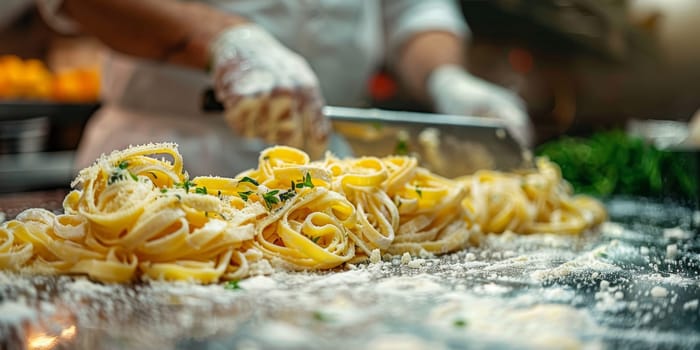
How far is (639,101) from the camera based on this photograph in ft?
18.7

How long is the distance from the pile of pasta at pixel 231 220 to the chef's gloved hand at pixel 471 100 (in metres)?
1.23

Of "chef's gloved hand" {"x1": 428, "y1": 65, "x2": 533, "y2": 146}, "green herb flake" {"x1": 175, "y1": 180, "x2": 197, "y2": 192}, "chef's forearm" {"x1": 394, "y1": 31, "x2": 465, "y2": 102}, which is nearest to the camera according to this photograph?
"green herb flake" {"x1": 175, "y1": 180, "x2": 197, "y2": 192}

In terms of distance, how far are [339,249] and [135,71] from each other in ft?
5.56

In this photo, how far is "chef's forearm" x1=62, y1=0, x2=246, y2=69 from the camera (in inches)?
91.5

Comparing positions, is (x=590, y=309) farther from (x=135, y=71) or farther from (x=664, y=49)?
(x=664, y=49)

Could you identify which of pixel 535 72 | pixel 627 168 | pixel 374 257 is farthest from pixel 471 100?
pixel 535 72

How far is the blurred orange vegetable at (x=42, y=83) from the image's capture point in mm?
4215

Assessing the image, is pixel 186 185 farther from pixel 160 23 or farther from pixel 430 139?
pixel 160 23

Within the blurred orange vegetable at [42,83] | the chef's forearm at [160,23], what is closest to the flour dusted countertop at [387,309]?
the chef's forearm at [160,23]

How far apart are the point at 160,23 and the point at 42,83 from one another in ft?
7.79

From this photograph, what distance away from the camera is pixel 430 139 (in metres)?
2.26

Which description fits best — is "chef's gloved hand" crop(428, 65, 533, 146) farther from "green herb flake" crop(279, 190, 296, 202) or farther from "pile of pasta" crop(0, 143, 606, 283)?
Answer: "green herb flake" crop(279, 190, 296, 202)

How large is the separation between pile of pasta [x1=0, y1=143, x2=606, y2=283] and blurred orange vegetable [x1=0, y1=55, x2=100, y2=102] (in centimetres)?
322

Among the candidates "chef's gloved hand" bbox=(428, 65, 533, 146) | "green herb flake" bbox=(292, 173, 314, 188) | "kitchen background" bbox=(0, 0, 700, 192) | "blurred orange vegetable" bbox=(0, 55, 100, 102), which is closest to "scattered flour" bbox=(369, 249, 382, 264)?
"green herb flake" bbox=(292, 173, 314, 188)
